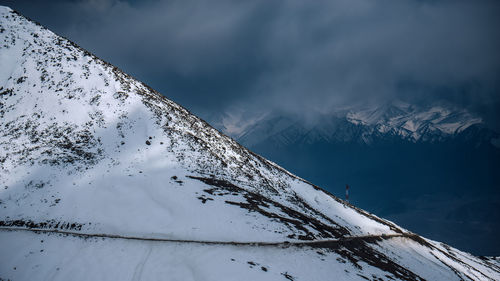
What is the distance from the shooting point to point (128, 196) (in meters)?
21.4

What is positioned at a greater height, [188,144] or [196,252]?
[188,144]

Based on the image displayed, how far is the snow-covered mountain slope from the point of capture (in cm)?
1509

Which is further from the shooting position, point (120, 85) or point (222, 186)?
point (120, 85)

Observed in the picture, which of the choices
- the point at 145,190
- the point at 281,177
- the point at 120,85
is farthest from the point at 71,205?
the point at 281,177

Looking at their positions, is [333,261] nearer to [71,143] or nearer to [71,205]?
[71,205]

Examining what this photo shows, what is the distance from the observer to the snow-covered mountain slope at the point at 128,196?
49.5ft

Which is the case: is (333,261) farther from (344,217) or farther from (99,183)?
(344,217)

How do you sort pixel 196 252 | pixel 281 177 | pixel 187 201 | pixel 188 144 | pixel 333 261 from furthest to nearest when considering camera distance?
pixel 281 177, pixel 188 144, pixel 187 201, pixel 333 261, pixel 196 252

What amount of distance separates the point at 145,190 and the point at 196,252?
31.1 feet

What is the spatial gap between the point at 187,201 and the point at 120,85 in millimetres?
26567

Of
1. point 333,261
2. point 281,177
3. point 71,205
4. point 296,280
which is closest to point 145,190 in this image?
point 71,205

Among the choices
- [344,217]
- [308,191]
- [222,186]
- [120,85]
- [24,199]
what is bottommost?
[24,199]

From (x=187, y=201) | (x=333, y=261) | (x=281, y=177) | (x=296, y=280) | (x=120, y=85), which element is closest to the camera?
(x=296, y=280)

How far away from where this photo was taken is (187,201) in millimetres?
22125
